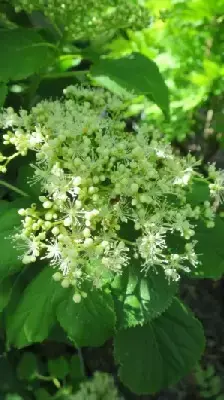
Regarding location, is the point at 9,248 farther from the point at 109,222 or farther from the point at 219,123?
the point at 219,123

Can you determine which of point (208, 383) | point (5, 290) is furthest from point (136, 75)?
point (208, 383)

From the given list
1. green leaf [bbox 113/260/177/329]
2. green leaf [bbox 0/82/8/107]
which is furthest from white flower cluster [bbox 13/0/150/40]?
green leaf [bbox 113/260/177/329]

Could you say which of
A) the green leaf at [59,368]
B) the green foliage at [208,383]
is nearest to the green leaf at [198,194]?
the green leaf at [59,368]

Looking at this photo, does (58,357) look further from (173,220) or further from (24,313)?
(173,220)

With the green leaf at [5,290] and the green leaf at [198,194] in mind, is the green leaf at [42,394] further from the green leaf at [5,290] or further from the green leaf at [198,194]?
the green leaf at [198,194]

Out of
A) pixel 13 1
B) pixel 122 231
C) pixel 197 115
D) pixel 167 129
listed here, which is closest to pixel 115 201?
pixel 122 231
